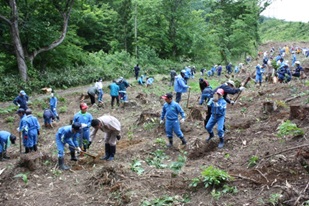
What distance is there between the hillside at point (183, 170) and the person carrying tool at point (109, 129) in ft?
1.06

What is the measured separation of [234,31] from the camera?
42719 millimetres

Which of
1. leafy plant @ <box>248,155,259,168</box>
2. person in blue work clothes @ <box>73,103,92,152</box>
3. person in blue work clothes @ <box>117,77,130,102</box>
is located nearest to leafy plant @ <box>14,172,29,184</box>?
person in blue work clothes @ <box>73,103,92,152</box>

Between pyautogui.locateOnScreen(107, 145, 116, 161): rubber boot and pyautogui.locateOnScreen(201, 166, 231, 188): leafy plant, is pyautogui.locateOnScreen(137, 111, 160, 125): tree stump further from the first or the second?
pyautogui.locateOnScreen(201, 166, 231, 188): leafy plant

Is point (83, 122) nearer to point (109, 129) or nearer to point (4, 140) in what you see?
point (109, 129)

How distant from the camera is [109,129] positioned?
796 centimetres

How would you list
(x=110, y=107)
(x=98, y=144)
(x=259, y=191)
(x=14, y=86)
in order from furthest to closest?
(x=14, y=86) → (x=110, y=107) → (x=98, y=144) → (x=259, y=191)

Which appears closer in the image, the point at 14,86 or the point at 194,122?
the point at 194,122

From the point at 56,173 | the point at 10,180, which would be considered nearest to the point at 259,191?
the point at 56,173

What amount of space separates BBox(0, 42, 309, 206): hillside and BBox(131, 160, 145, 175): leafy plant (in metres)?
0.02

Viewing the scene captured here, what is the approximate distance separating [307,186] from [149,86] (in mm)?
19560

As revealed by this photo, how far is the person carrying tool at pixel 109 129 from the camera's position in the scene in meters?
7.71

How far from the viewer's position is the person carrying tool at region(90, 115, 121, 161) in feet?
25.3

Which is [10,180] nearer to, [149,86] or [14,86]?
[14,86]

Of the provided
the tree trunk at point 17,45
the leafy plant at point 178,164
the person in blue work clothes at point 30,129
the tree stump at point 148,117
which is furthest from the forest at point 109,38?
the leafy plant at point 178,164
